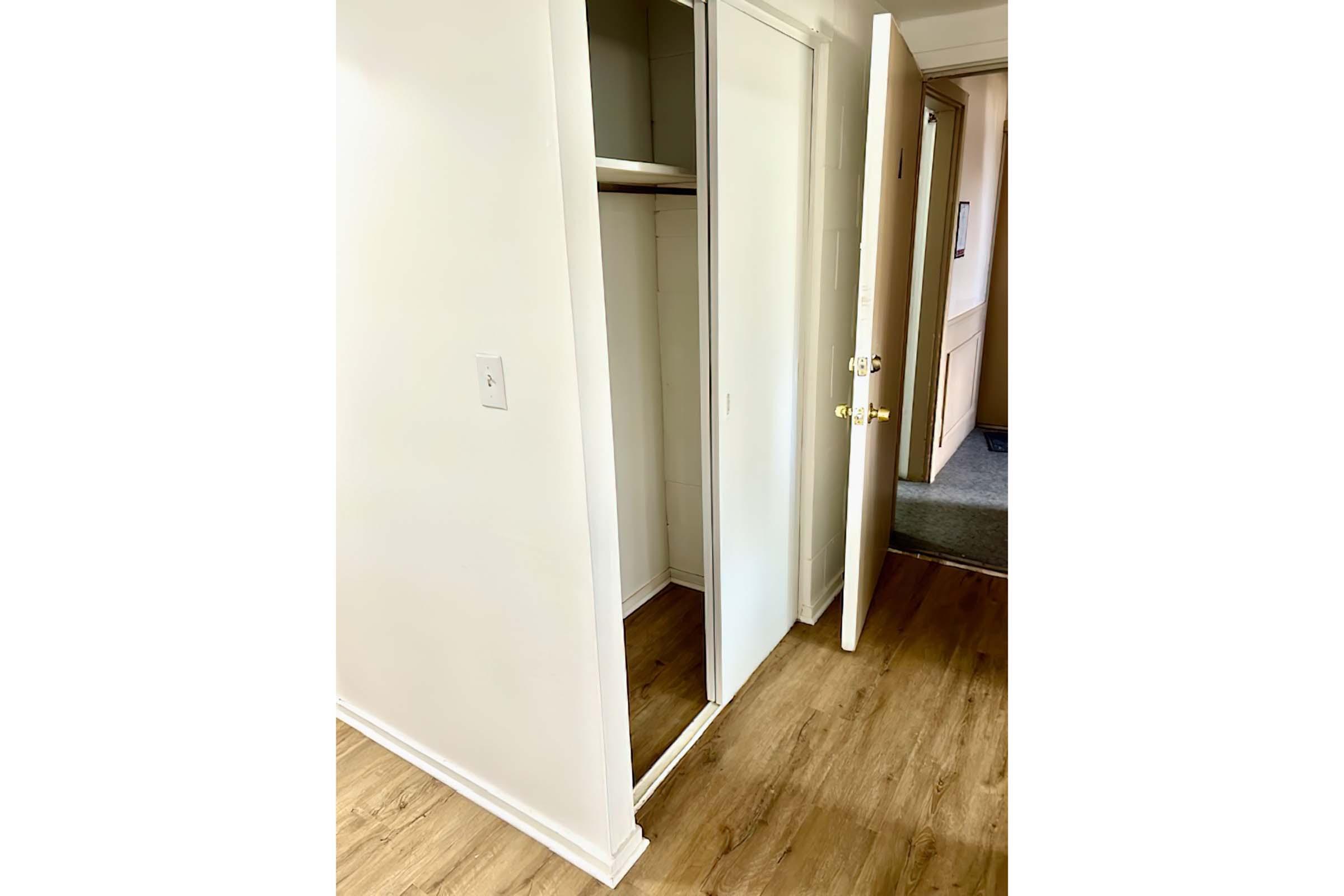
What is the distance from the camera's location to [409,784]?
1944mm

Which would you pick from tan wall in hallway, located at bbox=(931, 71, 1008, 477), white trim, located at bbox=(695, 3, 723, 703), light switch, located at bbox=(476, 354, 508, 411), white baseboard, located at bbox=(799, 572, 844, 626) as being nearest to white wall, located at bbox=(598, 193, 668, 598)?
white trim, located at bbox=(695, 3, 723, 703)

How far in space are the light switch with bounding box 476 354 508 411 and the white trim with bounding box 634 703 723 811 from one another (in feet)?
3.42

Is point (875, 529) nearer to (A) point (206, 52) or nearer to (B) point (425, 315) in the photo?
(B) point (425, 315)

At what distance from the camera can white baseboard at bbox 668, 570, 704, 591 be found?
9.51 feet

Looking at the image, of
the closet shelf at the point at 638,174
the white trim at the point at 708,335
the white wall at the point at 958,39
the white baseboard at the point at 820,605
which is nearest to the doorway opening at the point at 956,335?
the white wall at the point at 958,39

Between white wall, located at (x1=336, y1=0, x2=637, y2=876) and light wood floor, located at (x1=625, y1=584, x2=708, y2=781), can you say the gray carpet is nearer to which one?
light wood floor, located at (x1=625, y1=584, x2=708, y2=781)

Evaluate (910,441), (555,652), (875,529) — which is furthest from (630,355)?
(910,441)

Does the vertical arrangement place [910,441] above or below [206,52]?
below

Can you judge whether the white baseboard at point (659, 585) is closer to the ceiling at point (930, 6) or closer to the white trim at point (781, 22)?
the white trim at point (781, 22)

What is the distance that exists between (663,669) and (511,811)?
2.38 feet

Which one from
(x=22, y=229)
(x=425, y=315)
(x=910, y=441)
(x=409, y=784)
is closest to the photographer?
(x=22, y=229)
